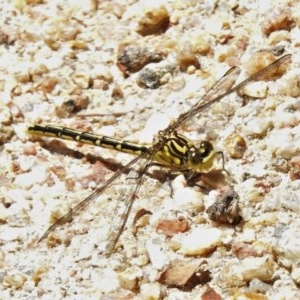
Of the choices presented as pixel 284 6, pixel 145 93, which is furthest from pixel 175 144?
pixel 284 6

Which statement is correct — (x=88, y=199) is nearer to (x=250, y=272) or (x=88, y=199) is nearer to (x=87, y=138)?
(x=87, y=138)

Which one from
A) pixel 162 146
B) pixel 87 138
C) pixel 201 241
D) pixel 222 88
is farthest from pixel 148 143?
pixel 201 241

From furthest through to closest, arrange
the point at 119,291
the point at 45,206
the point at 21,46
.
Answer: the point at 21,46, the point at 45,206, the point at 119,291

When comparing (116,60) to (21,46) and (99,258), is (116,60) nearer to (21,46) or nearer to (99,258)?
(21,46)

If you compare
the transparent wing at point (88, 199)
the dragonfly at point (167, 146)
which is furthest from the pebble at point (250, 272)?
the transparent wing at point (88, 199)

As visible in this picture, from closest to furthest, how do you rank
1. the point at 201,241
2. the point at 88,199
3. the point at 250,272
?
the point at 250,272
the point at 201,241
the point at 88,199

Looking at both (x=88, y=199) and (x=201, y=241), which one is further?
(x=88, y=199)

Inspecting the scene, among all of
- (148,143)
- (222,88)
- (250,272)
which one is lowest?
(250,272)
